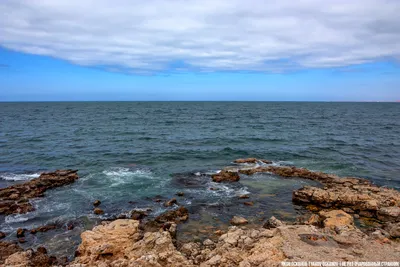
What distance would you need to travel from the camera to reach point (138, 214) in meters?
20.9

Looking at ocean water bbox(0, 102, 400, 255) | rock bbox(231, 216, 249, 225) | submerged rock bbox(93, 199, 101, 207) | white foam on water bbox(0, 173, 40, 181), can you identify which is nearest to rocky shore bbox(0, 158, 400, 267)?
rock bbox(231, 216, 249, 225)

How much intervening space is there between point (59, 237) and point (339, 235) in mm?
16638

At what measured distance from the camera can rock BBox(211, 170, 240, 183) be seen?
29.3 m

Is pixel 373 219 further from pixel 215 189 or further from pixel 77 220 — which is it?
pixel 77 220

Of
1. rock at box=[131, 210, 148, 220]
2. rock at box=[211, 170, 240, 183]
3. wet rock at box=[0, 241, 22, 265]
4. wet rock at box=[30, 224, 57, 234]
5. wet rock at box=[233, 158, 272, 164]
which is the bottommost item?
wet rock at box=[30, 224, 57, 234]

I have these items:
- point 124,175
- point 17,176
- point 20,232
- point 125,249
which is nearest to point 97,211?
point 20,232

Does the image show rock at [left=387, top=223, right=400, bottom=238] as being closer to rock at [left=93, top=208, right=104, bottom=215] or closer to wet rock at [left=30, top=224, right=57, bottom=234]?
rock at [left=93, top=208, right=104, bottom=215]

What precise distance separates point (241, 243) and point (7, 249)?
43.8 ft

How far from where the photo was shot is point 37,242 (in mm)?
17469

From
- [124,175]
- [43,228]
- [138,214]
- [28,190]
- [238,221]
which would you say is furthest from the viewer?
[124,175]

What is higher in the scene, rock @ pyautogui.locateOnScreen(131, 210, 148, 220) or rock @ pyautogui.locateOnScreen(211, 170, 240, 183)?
rock @ pyautogui.locateOnScreen(211, 170, 240, 183)

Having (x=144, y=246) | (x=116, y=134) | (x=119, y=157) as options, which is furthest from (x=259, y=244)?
(x=116, y=134)

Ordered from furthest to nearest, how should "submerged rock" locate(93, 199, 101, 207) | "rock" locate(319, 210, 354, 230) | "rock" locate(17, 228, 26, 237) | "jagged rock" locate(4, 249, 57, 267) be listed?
"submerged rock" locate(93, 199, 101, 207)
"rock" locate(17, 228, 26, 237)
"rock" locate(319, 210, 354, 230)
"jagged rock" locate(4, 249, 57, 267)

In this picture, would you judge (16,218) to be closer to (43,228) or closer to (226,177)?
(43,228)
